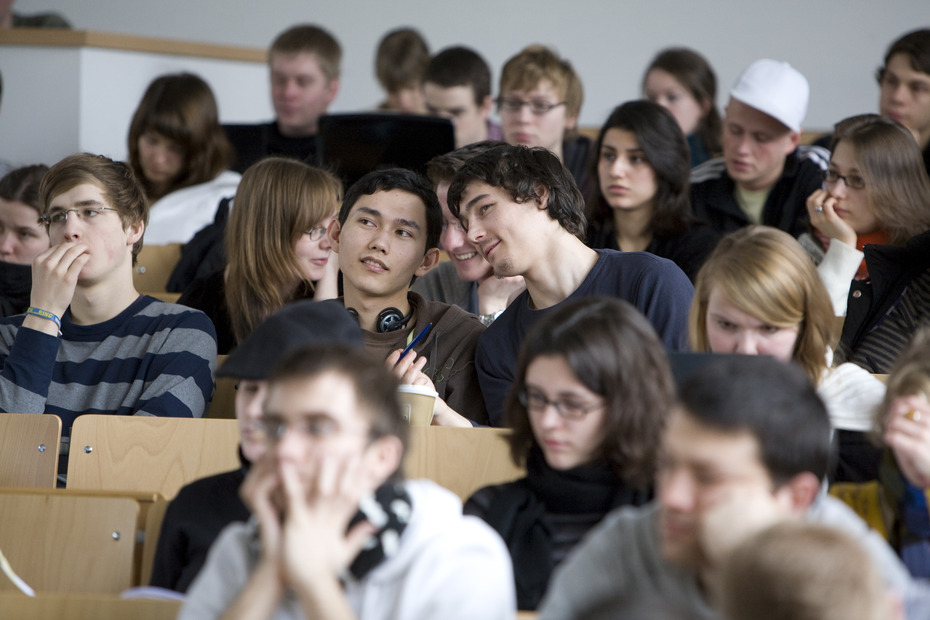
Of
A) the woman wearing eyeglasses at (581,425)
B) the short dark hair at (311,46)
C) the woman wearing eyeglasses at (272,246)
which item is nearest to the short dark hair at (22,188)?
the woman wearing eyeglasses at (272,246)

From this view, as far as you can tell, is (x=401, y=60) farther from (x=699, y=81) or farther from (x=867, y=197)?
(x=867, y=197)

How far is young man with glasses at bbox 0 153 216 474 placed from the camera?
250 centimetres

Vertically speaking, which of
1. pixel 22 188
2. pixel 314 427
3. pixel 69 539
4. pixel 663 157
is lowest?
pixel 69 539

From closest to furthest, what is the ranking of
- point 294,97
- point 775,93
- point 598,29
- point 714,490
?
point 714,490
point 775,93
point 294,97
point 598,29

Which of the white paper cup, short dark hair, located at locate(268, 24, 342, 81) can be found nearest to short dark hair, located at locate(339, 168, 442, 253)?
the white paper cup

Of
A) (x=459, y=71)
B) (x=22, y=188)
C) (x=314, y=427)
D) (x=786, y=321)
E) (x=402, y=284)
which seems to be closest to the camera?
(x=314, y=427)

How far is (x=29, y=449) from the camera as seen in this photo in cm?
223

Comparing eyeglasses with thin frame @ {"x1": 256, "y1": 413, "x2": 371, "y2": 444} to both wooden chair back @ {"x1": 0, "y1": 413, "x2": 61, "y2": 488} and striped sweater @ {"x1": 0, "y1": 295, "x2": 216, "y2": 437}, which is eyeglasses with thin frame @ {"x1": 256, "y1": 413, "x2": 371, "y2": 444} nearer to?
wooden chair back @ {"x1": 0, "y1": 413, "x2": 61, "y2": 488}

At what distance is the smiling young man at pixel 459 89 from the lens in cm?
451

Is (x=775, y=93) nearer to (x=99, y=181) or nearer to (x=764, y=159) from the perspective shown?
(x=764, y=159)

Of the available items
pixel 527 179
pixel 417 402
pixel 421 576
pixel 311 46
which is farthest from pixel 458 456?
pixel 311 46

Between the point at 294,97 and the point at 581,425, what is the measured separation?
3391 mm

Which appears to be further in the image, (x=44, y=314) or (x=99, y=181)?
(x=99, y=181)

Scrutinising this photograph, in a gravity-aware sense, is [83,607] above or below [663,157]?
below
